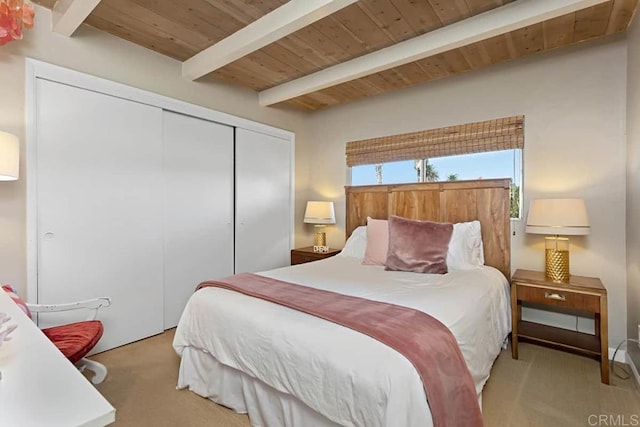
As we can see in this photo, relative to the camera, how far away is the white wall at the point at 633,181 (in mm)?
2087

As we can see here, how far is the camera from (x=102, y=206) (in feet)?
8.54

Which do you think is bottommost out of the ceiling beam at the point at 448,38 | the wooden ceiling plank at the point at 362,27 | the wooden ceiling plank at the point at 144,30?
the ceiling beam at the point at 448,38

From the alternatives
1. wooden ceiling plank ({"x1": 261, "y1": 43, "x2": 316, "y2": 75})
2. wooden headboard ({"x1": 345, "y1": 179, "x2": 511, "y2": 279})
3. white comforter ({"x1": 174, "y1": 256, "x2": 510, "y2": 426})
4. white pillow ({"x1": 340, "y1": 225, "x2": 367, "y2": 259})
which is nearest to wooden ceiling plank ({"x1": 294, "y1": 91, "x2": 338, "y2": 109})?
wooden ceiling plank ({"x1": 261, "y1": 43, "x2": 316, "y2": 75})

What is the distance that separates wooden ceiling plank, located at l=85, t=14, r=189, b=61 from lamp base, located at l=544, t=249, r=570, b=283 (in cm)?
354

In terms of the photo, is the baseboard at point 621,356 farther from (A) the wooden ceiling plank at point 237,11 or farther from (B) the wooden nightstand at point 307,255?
(A) the wooden ceiling plank at point 237,11

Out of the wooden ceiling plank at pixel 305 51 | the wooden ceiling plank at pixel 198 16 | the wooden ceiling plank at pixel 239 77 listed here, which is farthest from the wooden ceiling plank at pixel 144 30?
the wooden ceiling plank at pixel 305 51

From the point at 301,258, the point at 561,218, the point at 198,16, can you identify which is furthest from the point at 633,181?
the point at 198,16

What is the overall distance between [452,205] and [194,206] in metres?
2.57

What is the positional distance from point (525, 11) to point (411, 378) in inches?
92.4

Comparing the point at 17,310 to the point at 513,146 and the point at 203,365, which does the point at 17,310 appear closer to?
the point at 203,365

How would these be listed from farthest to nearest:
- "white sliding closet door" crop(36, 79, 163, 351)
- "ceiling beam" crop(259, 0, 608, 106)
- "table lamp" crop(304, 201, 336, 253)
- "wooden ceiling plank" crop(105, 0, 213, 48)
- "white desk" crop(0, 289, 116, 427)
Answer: "table lamp" crop(304, 201, 336, 253), "white sliding closet door" crop(36, 79, 163, 351), "wooden ceiling plank" crop(105, 0, 213, 48), "ceiling beam" crop(259, 0, 608, 106), "white desk" crop(0, 289, 116, 427)

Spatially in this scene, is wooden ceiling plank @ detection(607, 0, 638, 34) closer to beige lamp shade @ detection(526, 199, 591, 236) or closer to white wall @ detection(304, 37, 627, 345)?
white wall @ detection(304, 37, 627, 345)

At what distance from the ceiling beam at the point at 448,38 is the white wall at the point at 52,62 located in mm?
1260

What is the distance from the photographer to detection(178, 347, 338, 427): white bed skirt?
1.48m
